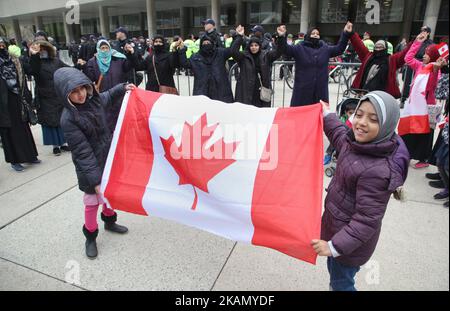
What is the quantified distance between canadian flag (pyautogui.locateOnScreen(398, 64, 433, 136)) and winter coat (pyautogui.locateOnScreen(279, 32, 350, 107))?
1.10 meters

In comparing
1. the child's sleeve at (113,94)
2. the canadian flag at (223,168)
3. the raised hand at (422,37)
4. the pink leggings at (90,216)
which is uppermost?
the raised hand at (422,37)

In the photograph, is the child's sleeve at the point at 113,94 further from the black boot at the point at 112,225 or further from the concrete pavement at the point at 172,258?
the concrete pavement at the point at 172,258

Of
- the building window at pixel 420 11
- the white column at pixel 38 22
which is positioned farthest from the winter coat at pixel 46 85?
the white column at pixel 38 22

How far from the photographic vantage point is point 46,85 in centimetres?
511

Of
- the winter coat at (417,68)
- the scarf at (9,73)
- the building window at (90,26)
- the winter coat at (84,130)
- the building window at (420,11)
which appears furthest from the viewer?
the building window at (90,26)

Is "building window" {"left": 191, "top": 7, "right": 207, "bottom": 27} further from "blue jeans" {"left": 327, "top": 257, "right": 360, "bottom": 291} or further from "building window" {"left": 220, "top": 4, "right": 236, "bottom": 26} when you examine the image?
"blue jeans" {"left": 327, "top": 257, "right": 360, "bottom": 291}

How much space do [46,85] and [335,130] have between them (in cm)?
467

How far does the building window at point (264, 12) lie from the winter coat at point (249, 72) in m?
25.7

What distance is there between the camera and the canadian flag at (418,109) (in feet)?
14.3

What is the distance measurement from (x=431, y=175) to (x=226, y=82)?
Answer: 313 centimetres

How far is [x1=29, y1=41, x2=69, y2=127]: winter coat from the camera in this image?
488cm

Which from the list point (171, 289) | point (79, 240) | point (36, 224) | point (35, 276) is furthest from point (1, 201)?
point (171, 289)

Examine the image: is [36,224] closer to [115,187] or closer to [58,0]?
[115,187]

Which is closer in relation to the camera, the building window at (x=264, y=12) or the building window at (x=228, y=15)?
the building window at (x=264, y=12)
